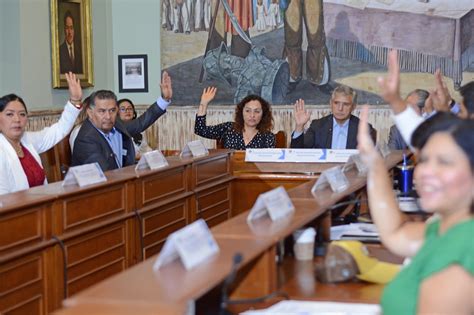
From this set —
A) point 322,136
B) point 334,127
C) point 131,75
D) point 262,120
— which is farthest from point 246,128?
point 131,75

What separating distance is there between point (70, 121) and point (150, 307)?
4.29m

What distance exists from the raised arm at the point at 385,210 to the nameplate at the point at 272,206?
622 mm

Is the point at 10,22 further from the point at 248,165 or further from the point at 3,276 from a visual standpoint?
the point at 3,276

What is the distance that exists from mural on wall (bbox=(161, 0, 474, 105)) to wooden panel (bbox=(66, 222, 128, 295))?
4.76 meters

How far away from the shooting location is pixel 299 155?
681 cm

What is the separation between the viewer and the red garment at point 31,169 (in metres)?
5.55

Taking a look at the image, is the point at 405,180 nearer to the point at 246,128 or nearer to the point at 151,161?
the point at 151,161

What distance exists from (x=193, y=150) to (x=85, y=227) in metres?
2.11

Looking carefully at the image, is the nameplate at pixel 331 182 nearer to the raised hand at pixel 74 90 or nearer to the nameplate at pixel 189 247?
the nameplate at pixel 189 247

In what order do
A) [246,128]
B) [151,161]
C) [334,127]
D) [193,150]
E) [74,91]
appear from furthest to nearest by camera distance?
1. [246,128]
2. [334,127]
3. [193,150]
4. [74,91]
5. [151,161]

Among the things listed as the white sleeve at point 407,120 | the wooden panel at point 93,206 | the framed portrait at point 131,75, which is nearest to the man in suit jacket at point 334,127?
the wooden panel at point 93,206

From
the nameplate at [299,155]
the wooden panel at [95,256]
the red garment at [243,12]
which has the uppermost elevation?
the red garment at [243,12]

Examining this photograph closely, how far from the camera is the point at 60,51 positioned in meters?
8.73

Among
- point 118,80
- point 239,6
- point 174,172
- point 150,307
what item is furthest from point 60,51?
point 150,307
